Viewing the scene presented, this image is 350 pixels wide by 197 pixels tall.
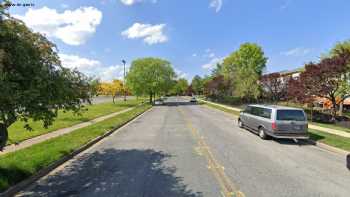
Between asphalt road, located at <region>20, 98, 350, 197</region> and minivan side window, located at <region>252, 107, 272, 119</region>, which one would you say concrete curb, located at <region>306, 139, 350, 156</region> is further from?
minivan side window, located at <region>252, 107, 272, 119</region>

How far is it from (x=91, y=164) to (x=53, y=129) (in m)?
8.46

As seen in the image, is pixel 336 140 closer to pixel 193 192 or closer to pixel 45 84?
pixel 193 192

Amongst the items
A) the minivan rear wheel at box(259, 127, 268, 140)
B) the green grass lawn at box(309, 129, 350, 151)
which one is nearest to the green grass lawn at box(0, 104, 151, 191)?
the minivan rear wheel at box(259, 127, 268, 140)

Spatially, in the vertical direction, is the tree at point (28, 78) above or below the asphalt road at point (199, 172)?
above

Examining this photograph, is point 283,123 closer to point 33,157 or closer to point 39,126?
point 33,157

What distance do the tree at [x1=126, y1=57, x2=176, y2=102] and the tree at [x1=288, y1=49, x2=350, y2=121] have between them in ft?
106

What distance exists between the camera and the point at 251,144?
1187cm

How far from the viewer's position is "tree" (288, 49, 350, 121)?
2052 cm

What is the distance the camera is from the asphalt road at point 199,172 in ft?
20.3

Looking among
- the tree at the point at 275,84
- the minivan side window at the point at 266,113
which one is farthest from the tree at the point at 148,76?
the minivan side window at the point at 266,113

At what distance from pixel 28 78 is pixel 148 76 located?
1767 inches

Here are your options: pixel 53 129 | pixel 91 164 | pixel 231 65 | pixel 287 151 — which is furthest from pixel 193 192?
pixel 231 65

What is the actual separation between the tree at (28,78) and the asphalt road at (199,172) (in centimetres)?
194

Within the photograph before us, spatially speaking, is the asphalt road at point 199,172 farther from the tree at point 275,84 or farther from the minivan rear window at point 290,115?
the tree at point 275,84
